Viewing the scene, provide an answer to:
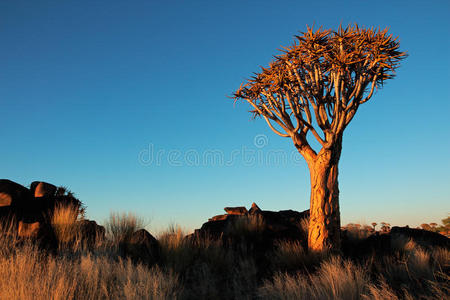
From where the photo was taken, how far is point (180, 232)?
10.4 metres

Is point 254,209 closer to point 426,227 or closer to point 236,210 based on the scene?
point 236,210

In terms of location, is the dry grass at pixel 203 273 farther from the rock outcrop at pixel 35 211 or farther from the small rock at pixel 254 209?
the small rock at pixel 254 209

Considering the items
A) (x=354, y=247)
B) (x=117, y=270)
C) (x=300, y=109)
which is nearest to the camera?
(x=117, y=270)

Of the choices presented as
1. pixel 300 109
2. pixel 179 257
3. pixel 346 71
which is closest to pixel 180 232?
pixel 179 257

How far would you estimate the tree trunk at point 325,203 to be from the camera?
29.1ft

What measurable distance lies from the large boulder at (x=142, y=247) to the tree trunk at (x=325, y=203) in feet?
14.5

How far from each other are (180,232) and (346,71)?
703 cm

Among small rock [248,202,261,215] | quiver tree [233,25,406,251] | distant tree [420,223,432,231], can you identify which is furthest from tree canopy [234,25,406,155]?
distant tree [420,223,432,231]

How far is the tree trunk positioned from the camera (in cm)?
888

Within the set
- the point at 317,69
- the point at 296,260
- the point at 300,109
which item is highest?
the point at 317,69

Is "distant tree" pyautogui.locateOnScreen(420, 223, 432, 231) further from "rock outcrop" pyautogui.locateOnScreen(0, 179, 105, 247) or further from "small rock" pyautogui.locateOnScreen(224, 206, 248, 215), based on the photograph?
"rock outcrop" pyautogui.locateOnScreen(0, 179, 105, 247)

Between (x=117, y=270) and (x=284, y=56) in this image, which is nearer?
(x=117, y=270)

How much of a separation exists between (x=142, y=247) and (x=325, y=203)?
5331 millimetres

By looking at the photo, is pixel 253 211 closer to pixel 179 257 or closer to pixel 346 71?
pixel 179 257
